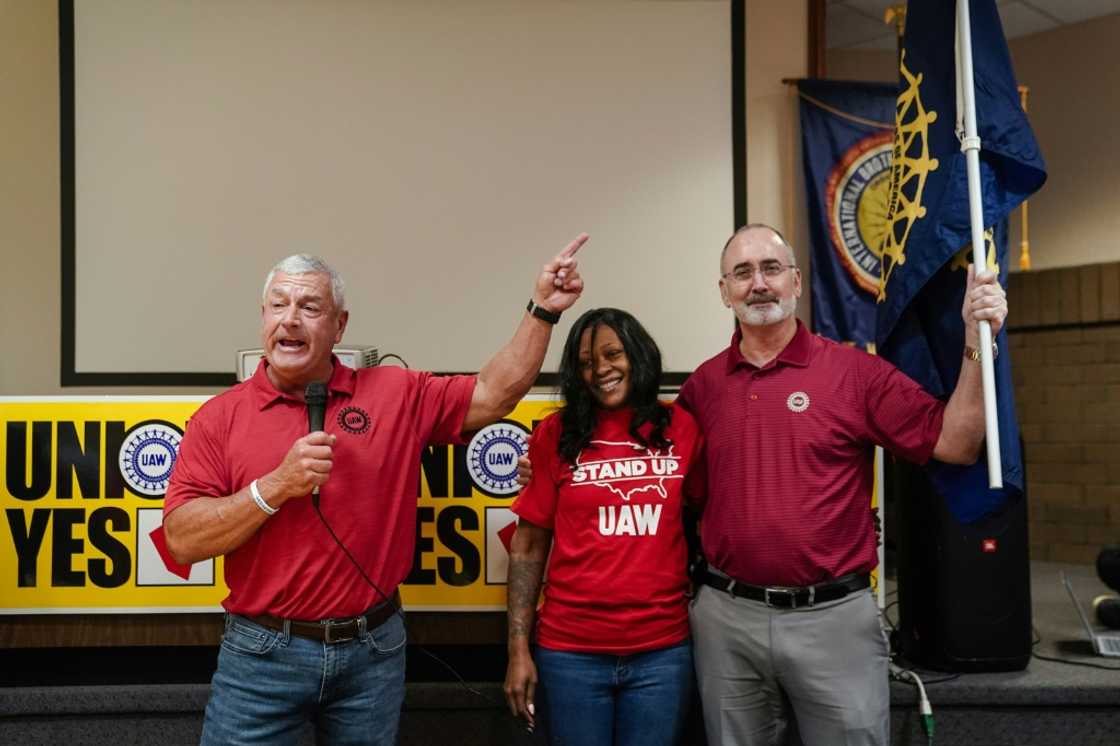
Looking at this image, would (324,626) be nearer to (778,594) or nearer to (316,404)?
(316,404)

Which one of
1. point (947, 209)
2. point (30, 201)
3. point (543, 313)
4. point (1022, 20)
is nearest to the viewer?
point (543, 313)

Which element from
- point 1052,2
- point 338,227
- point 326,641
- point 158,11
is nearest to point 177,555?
point 326,641

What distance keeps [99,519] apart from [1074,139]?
20.2 ft

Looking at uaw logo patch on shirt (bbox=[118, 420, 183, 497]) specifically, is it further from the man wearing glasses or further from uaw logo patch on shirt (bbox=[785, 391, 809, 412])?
uaw logo patch on shirt (bbox=[785, 391, 809, 412])

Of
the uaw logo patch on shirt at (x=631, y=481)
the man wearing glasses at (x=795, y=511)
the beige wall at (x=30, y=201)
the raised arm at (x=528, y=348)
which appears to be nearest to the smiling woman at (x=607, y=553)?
the uaw logo patch on shirt at (x=631, y=481)

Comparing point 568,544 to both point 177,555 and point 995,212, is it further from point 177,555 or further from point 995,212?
point 995,212

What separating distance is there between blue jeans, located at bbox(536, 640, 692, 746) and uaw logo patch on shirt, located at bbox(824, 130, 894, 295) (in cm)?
293

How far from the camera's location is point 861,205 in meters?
4.41

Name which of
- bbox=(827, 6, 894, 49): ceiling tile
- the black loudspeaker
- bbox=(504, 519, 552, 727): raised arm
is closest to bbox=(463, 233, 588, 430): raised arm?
bbox=(504, 519, 552, 727): raised arm

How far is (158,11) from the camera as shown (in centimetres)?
409

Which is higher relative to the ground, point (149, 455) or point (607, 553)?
point (149, 455)

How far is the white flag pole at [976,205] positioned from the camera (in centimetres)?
188

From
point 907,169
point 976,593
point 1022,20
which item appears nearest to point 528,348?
point 907,169

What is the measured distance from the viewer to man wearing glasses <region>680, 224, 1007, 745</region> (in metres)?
2.01
